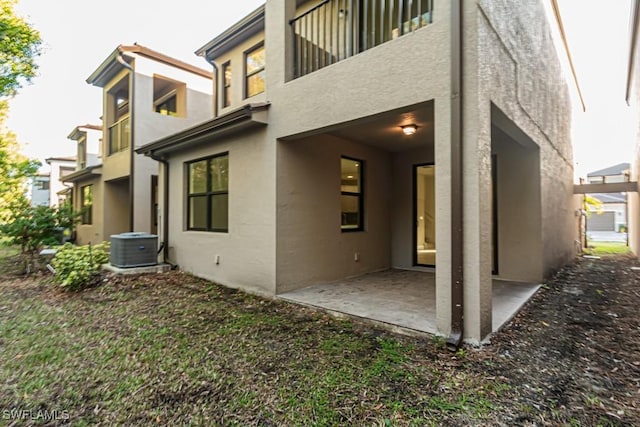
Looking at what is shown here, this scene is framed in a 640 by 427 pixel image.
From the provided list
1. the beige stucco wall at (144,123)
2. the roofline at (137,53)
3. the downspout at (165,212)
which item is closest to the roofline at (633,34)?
the downspout at (165,212)

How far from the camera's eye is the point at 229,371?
9.46 feet

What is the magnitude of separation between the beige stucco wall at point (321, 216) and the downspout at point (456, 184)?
2.81 m

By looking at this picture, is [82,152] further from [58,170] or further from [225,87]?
[58,170]

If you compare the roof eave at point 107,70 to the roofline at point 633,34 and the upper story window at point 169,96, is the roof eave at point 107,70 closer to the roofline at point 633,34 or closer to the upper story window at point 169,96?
the upper story window at point 169,96

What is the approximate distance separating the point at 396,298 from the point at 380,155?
359 cm

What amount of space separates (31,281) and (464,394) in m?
8.52

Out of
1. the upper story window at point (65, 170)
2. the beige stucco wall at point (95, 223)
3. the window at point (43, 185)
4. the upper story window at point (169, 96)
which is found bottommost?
the beige stucco wall at point (95, 223)

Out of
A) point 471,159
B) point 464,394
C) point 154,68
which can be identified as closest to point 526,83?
point 471,159

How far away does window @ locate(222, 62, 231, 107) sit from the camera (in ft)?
29.6

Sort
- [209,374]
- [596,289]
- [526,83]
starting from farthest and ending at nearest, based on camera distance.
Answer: [596,289], [526,83], [209,374]

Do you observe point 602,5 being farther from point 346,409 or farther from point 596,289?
point 346,409

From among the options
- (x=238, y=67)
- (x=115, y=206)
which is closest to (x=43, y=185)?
(x=115, y=206)

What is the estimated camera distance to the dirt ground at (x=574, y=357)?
7.75 feet

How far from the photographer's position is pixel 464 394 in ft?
8.23
